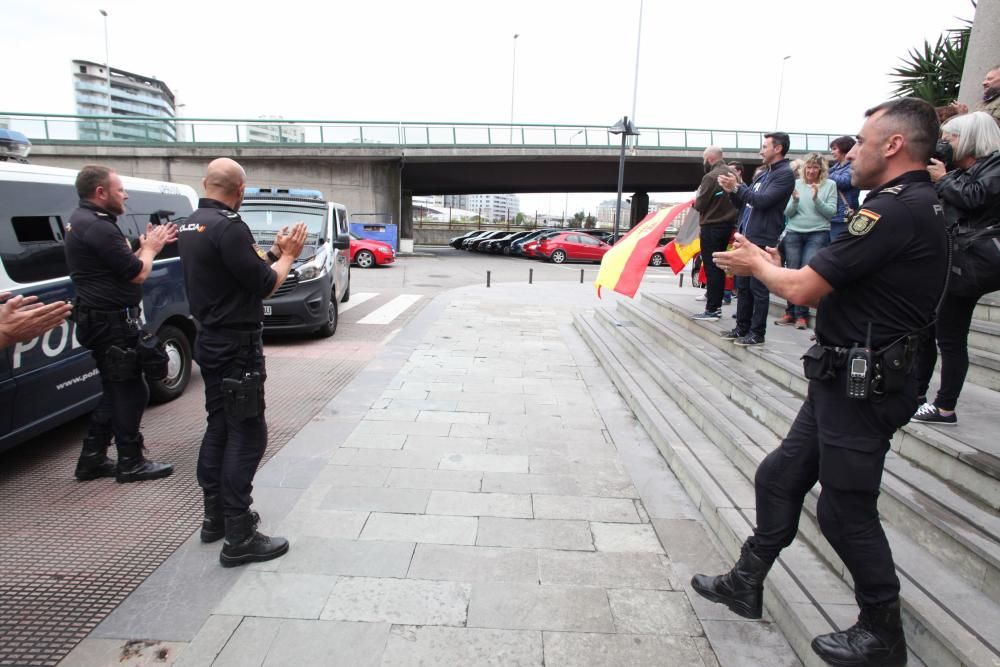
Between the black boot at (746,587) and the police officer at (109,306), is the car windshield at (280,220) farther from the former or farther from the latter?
the black boot at (746,587)

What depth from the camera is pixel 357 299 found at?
1373cm

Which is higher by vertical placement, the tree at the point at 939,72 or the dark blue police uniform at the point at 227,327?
the tree at the point at 939,72

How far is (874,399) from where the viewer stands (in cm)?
214

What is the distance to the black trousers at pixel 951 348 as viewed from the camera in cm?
345

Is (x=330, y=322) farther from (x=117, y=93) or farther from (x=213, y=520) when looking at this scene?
(x=117, y=93)

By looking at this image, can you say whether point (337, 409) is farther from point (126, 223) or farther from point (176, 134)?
point (176, 134)

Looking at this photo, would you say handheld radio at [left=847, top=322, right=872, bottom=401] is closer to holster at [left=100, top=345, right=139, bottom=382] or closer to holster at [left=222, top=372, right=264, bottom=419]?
holster at [left=222, top=372, right=264, bottom=419]

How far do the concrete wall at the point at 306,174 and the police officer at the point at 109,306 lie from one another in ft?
85.7

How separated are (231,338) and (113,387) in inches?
60.1

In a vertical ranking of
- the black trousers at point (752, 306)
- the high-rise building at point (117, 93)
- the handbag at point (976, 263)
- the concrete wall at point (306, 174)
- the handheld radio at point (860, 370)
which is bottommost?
the black trousers at point (752, 306)

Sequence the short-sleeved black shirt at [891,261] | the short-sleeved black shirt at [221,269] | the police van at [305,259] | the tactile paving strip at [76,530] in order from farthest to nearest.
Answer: the police van at [305,259] → the short-sleeved black shirt at [221,269] → the tactile paving strip at [76,530] → the short-sleeved black shirt at [891,261]

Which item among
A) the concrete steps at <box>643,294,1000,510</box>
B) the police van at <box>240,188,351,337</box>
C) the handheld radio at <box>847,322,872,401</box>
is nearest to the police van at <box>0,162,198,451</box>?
the police van at <box>240,188,351,337</box>

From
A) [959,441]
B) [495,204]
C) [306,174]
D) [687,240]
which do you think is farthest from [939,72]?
[495,204]

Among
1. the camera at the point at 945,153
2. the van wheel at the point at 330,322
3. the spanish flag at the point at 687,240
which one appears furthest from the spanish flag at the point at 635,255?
the van wheel at the point at 330,322
